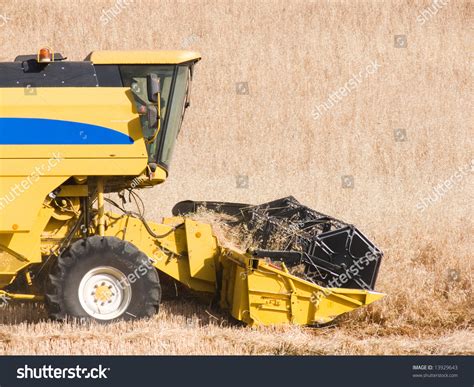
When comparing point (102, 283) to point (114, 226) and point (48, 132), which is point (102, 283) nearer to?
Result: point (114, 226)

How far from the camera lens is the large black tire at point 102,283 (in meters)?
7.52

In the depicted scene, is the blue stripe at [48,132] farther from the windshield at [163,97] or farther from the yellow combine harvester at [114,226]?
the windshield at [163,97]

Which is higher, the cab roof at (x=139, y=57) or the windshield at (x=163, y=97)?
the cab roof at (x=139, y=57)

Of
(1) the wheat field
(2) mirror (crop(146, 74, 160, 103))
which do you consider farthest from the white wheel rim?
(2) mirror (crop(146, 74, 160, 103))

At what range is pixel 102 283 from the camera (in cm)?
770

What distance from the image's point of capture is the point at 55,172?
297 inches

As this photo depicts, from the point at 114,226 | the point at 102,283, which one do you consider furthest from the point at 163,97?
the point at 102,283

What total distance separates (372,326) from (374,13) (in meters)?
14.5

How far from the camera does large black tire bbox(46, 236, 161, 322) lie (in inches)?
296

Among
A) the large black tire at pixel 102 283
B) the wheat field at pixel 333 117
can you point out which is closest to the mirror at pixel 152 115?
the large black tire at pixel 102 283

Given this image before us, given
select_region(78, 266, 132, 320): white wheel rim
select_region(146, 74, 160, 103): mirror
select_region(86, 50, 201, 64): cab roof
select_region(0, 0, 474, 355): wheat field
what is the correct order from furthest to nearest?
select_region(0, 0, 474, 355): wheat field, select_region(86, 50, 201, 64): cab roof, select_region(78, 266, 132, 320): white wheel rim, select_region(146, 74, 160, 103): mirror

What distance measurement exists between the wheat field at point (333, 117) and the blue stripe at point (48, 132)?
1616 mm

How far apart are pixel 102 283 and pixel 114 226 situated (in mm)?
590

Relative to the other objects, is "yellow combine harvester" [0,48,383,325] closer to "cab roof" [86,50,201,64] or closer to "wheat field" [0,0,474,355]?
"cab roof" [86,50,201,64]
